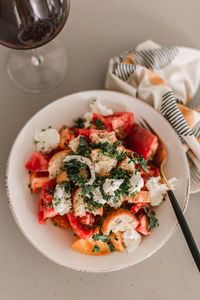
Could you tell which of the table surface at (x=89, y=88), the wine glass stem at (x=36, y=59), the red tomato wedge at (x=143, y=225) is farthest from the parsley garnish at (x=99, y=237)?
the wine glass stem at (x=36, y=59)

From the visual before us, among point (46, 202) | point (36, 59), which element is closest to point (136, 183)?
point (46, 202)

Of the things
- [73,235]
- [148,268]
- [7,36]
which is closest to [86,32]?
[7,36]

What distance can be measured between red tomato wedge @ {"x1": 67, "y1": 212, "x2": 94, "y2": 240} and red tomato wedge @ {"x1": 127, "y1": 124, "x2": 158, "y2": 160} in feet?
1.09

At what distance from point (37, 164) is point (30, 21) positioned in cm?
50

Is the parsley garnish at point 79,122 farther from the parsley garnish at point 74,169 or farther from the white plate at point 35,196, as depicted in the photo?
the parsley garnish at point 74,169

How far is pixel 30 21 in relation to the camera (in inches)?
42.4

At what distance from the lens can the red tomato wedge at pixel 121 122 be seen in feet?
4.12

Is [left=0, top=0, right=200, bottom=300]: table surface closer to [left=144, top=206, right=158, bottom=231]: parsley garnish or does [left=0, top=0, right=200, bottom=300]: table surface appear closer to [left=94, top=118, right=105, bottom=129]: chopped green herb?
[left=144, top=206, right=158, bottom=231]: parsley garnish

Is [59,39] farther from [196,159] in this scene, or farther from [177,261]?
[177,261]

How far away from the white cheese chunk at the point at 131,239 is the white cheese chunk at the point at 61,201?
235mm

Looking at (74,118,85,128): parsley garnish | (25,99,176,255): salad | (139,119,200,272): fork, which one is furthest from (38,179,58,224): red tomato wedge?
(139,119,200,272): fork

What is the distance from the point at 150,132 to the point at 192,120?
182mm

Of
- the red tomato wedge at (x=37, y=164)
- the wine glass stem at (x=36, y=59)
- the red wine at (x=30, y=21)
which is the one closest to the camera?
the red wine at (x=30, y=21)

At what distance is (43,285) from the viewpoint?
1324 millimetres
